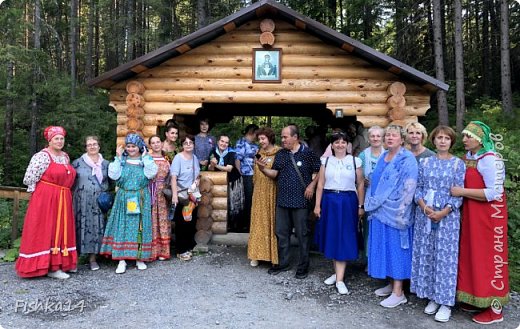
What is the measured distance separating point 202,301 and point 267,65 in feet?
13.8


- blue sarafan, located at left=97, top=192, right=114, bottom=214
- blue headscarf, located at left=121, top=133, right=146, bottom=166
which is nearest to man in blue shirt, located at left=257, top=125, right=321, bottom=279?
blue headscarf, located at left=121, top=133, right=146, bottom=166

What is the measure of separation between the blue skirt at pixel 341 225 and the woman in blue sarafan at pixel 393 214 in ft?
0.91

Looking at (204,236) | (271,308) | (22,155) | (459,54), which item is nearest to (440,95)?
(459,54)

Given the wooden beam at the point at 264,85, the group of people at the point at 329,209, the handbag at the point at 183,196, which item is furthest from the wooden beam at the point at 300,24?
the handbag at the point at 183,196

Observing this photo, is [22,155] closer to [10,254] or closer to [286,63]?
[10,254]

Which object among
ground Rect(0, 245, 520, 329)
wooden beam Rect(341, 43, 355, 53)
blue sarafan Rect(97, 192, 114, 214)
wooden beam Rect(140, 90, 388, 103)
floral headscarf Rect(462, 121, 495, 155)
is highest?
wooden beam Rect(341, 43, 355, 53)

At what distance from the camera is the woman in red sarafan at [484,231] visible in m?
4.01

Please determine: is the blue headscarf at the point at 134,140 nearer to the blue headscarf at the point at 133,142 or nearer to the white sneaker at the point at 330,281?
the blue headscarf at the point at 133,142

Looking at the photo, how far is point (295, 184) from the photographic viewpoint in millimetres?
5309

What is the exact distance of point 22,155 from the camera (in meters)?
15.7

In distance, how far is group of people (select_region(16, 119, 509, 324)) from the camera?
4.09 metres

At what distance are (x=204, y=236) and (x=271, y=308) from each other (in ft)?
8.78

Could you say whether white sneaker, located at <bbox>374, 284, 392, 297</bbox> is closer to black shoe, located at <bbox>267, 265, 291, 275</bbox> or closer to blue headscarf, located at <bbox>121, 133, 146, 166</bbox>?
black shoe, located at <bbox>267, 265, 291, 275</bbox>

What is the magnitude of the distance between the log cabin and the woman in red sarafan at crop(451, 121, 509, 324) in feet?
9.19
